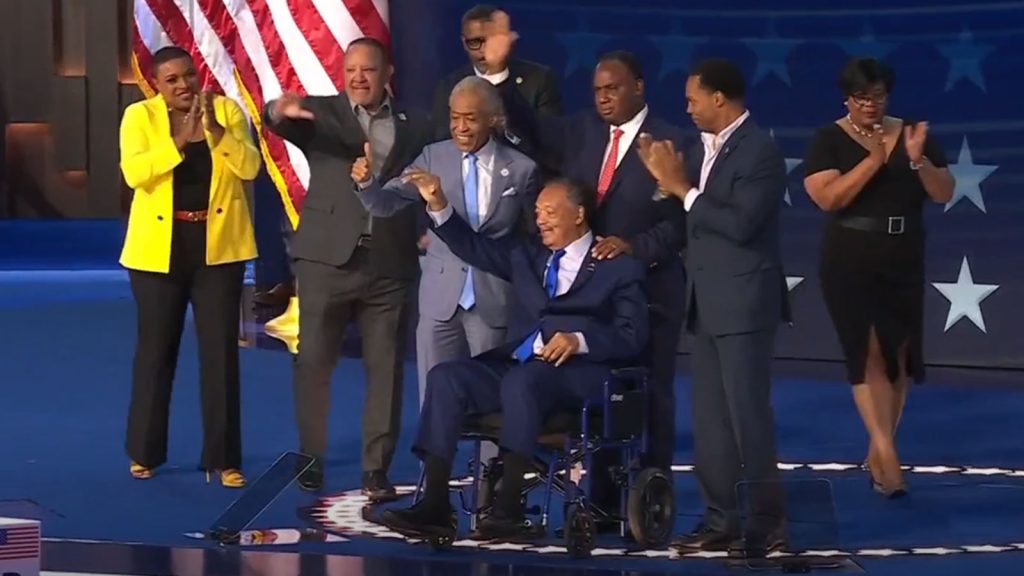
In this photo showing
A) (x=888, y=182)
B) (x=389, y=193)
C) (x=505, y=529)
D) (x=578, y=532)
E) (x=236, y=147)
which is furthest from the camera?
(x=236, y=147)

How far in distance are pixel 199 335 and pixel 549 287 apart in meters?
1.80

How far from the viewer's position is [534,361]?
6875 millimetres

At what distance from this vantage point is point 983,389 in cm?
1088

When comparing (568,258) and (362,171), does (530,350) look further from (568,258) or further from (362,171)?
(362,171)

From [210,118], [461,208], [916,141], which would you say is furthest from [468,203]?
[916,141]

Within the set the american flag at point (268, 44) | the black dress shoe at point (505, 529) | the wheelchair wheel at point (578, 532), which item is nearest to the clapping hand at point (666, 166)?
the wheelchair wheel at point (578, 532)

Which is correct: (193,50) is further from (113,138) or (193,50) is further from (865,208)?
(113,138)

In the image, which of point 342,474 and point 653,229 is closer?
point 653,229

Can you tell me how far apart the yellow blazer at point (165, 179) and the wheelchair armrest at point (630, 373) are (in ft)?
6.09

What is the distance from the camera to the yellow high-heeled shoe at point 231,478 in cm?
809

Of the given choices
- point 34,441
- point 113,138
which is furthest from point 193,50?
point 113,138

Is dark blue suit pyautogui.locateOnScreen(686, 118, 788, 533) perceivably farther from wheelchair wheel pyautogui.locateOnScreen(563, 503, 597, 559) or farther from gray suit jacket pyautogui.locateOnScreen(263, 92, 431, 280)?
gray suit jacket pyautogui.locateOnScreen(263, 92, 431, 280)

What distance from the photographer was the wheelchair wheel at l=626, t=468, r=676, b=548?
678cm

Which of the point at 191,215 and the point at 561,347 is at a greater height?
the point at 191,215
